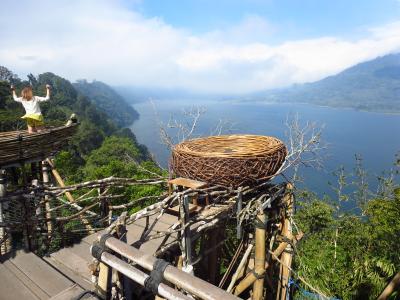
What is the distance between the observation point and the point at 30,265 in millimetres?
3477

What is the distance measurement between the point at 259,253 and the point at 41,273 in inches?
118

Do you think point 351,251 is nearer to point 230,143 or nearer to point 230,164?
point 230,143

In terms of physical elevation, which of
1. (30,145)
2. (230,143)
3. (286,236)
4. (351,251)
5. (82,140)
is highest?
(30,145)

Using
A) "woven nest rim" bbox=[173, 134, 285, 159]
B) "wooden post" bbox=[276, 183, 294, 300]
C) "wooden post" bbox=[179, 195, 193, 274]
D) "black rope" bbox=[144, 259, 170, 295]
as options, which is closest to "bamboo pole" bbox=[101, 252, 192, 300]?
"black rope" bbox=[144, 259, 170, 295]

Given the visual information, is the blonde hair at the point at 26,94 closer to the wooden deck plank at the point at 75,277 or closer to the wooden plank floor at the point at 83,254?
the wooden plank floor at the point at 83,254

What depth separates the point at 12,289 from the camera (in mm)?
3080

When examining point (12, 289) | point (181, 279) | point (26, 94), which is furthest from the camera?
point (26, 94)

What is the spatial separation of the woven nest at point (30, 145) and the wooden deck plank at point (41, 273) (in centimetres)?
111

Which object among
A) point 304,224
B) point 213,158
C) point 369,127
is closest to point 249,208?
point 213,158

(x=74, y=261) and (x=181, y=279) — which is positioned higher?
(x=181, y=279)

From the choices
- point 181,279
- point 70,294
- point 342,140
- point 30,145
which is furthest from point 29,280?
point 342,140

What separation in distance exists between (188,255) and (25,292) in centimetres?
171

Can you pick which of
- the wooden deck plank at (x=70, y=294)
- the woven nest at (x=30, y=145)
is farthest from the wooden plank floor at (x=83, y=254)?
the wooden deck plank at (x=70, y=294)

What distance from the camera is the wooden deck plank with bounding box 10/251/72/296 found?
122 inches
